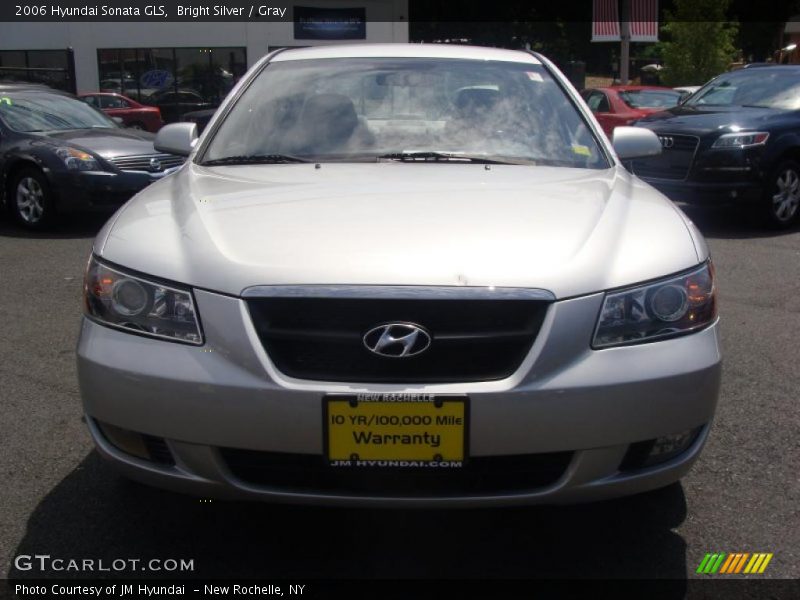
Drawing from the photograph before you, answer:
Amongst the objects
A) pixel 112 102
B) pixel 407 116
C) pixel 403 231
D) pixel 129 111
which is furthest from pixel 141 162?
pixel 112 102

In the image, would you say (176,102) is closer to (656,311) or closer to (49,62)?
(49,62)

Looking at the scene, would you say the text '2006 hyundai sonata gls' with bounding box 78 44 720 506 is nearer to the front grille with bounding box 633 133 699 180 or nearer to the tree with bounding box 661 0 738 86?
the front grille with bounding box 633 133 699 180

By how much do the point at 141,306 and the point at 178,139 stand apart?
5.50 ft

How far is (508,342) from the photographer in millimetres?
2293

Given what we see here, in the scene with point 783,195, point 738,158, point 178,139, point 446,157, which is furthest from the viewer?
point 783,195

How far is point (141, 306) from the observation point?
2.47 metres

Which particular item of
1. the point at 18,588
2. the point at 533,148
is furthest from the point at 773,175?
the point at 18,588

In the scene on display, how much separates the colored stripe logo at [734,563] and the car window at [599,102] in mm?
12313

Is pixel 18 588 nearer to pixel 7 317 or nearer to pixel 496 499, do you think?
pixel 496 499

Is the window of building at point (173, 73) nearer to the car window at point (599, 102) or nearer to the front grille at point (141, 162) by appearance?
the car window at point (599, 102)

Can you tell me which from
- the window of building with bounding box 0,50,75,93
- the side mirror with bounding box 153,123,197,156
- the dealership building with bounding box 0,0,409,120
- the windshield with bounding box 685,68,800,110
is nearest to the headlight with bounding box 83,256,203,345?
the side mirror with bounding box 153,123,197,156

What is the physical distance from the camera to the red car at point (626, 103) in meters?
13.8

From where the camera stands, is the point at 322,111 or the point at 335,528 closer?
the point at 335,528

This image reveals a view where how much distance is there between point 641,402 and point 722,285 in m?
4.54
